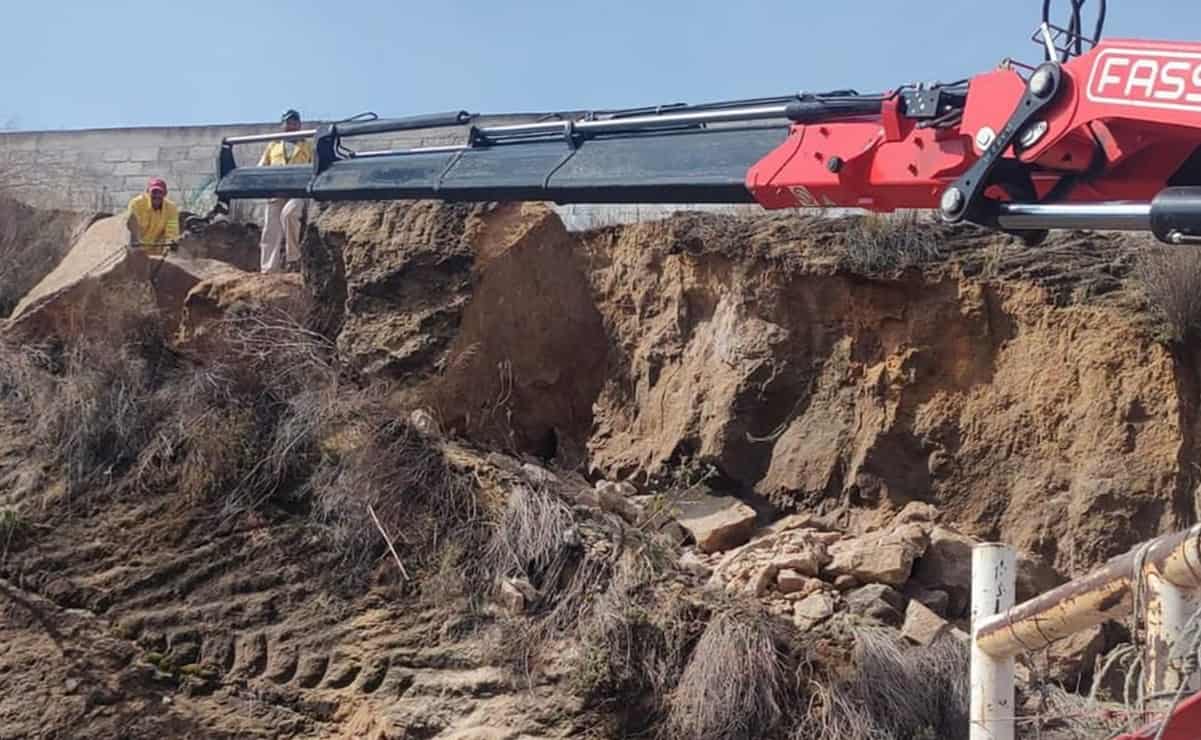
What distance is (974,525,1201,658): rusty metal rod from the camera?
15.8ft

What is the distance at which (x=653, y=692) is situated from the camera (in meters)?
9.65

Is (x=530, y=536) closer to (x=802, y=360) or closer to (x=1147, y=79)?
(x=802, y=360)

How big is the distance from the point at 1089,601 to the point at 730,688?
4388 millimetres

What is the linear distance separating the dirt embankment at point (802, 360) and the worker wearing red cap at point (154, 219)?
212 centimetres

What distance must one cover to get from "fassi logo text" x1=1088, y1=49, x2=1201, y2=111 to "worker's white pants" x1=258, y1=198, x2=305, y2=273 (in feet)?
31.8

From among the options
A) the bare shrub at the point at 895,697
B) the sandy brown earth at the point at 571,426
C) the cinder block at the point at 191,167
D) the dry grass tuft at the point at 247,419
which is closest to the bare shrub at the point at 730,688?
the bare shrub at the point at 895,697

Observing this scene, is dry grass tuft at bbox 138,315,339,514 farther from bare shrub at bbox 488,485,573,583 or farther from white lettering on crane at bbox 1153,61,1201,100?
white lettering on crane at bbox 1153,61,1201,100

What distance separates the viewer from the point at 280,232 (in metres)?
14.7

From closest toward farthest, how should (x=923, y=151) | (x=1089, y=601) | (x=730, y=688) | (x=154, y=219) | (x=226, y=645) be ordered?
(x=1089, y=601), (x=923, y=151), (x=730, y=688), (x=226, y=645), (x=154, y=219)

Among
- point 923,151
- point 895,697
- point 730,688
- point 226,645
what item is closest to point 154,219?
point 226,645

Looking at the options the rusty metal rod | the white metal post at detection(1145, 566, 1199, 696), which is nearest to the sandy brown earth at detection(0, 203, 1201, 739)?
the rusty metal rod

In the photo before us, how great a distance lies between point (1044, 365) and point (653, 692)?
12.4ft

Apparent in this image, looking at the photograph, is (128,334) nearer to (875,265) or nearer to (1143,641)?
(875,265)

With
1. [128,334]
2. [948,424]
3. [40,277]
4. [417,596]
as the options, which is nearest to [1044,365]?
[948,424]
